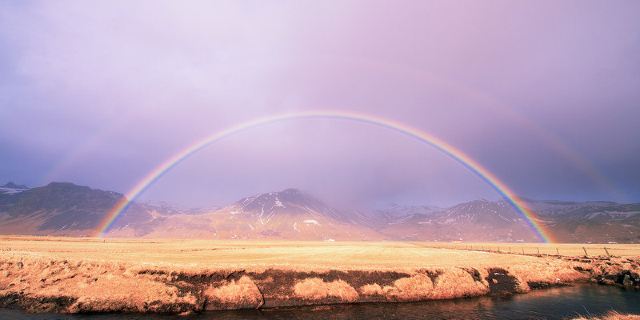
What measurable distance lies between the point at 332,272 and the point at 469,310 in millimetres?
18556

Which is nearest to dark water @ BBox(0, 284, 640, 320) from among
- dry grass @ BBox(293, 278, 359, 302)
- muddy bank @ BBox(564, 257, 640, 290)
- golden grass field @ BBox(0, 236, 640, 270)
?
dry grass @ BBox(293, 278, 359, 302)

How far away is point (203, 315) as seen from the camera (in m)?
37.4

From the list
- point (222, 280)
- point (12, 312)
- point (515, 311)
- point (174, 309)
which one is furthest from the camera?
point (222, 280)

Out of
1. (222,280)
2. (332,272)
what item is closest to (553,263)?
(332,272)

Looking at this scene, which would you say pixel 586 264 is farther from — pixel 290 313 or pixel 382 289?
pixel 290 313

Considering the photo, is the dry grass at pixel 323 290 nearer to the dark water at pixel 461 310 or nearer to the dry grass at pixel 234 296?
the dark water at pixel 461 310

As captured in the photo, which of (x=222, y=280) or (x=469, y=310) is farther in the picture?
(x=222, y=280)

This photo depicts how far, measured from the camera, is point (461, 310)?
41.5 m

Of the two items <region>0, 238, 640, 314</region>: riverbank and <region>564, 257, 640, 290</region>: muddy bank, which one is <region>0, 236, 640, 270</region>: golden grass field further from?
<region>564, 257, 640, 290</region>: muddy bank

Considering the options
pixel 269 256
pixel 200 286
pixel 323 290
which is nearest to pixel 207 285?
pixel 200 286

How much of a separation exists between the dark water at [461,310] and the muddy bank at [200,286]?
6.26 ft

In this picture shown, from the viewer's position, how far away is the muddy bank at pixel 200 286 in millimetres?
38469

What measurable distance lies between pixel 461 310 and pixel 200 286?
106ft

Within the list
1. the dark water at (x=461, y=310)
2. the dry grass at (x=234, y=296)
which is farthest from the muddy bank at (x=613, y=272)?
the dry grass at (x=234, y=296)
